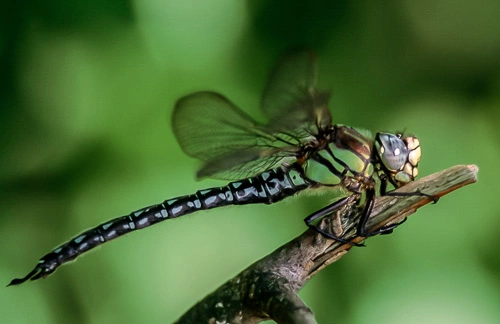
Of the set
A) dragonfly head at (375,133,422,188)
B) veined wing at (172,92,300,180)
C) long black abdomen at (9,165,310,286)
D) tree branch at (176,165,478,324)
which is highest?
veined wing at (172,92,300,180)

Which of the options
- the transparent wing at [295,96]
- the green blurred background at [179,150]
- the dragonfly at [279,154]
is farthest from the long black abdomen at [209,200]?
the green blurred background at [179,150]

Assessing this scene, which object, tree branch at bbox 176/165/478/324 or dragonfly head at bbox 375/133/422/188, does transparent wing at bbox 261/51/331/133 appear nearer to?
dragonfly head at bbox 375/133/422/188

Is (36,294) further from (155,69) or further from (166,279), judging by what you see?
(155,69)

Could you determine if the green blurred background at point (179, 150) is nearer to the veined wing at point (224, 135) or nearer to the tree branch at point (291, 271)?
the veined wing at point (224, 135)

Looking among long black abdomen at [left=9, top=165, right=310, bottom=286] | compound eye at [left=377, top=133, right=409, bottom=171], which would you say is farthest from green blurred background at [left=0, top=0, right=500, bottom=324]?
compound eye at [left=377, top=133, right=409, bottom=171]

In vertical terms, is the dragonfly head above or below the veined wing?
below

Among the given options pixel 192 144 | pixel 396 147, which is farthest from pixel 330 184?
pixel 192 144

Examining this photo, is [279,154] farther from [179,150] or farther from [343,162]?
[179,150]
